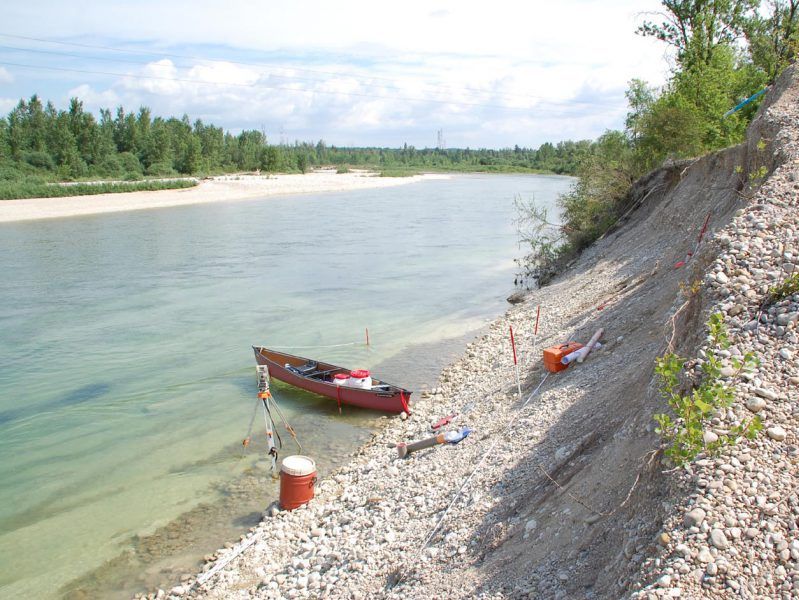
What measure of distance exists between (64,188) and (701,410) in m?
81.4

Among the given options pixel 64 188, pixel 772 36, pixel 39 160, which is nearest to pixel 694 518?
pixel 772 36

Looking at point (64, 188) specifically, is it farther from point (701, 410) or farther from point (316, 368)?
point (701, 410)

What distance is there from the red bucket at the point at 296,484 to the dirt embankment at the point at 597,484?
395 mm

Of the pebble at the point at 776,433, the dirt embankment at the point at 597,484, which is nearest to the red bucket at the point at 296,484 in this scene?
the dirt embankment at the point at 597,484

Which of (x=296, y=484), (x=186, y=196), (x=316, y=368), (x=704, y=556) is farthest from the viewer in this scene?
(x=186, y=196)

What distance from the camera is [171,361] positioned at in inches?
856

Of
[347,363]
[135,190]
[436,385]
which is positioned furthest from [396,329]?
[135,190]

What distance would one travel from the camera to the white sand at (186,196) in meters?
65.3

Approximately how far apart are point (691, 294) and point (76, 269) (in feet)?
123

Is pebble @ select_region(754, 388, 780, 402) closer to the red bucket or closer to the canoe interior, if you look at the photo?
the red bucket

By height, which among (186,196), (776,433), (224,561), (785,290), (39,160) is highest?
(39,160)

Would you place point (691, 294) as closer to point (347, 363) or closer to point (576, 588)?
point (576, 588)

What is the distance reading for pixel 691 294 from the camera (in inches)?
327

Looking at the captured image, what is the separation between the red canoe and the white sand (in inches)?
2112
